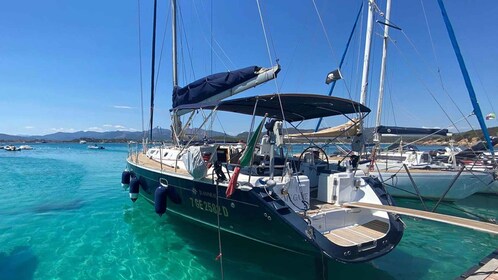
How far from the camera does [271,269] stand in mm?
6078

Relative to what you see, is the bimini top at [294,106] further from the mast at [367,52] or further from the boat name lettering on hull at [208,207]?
the mast at [367,52]

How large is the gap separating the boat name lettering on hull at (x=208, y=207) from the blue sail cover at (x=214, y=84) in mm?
3350

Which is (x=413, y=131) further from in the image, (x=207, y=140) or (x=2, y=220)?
(x=2, y=220)

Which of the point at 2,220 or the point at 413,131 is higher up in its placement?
the point at 413,131

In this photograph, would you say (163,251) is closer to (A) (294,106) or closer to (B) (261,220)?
(B) (261,220)

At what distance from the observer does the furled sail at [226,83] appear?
7688 millimetres

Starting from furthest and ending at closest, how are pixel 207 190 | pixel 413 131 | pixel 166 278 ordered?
pixel 413 131, pixel 207 190, pixel 166 278

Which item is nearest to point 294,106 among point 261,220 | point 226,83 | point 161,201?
point 226,83

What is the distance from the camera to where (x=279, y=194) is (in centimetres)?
550

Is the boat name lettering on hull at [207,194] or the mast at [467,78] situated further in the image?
the mast at [467,78]

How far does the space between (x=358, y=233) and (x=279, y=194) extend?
65.7 inches

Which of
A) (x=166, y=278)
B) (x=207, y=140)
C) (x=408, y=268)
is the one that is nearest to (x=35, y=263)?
(x=166, y=278)

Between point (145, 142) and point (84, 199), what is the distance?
371 centimetres

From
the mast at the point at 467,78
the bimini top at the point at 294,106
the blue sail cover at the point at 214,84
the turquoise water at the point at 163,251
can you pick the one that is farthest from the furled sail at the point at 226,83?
the mast at the point at 467,78
